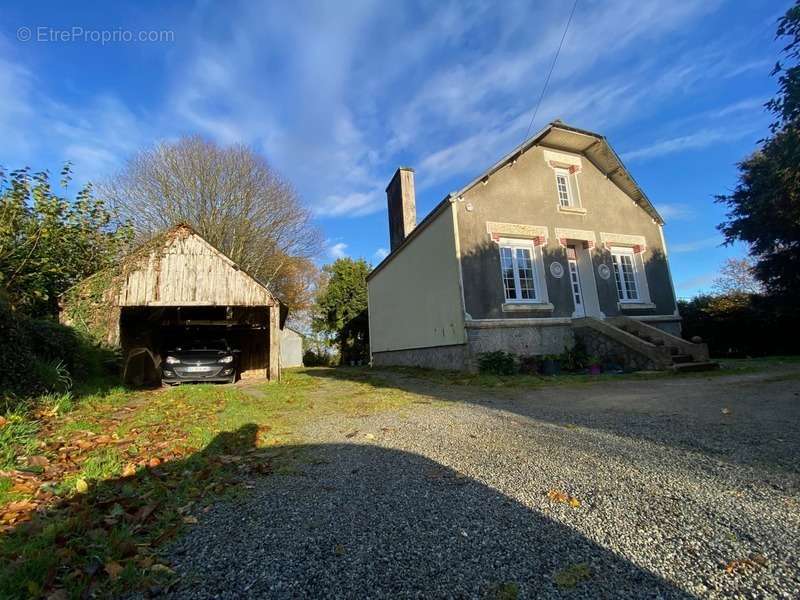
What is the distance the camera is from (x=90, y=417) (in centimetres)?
538

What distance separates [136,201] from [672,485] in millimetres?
25133

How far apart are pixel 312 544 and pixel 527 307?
10909 millimetres

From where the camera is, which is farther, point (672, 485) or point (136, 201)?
point (136, 201)

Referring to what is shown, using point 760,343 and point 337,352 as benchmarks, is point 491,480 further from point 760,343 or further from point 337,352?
point 337,352

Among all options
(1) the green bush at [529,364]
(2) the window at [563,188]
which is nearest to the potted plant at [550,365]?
(1) the green bush at [529,364]

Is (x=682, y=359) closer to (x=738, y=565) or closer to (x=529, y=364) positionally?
(x=529, y=364)

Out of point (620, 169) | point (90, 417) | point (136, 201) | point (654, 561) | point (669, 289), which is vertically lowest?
point (654, 561)

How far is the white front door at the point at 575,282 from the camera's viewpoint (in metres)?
12.9

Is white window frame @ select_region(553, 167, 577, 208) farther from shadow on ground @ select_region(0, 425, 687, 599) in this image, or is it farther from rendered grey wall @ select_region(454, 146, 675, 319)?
shadow on ground @ select_region(0, 425, 687, 599)

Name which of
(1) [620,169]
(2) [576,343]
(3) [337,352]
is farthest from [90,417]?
(3) [337,352]

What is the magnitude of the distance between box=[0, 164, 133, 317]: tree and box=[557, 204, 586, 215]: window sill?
14.1m

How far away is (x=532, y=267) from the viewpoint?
1266 centimetres

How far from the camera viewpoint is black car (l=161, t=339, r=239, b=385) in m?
10.6

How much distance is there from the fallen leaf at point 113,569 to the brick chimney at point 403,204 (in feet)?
54.5
